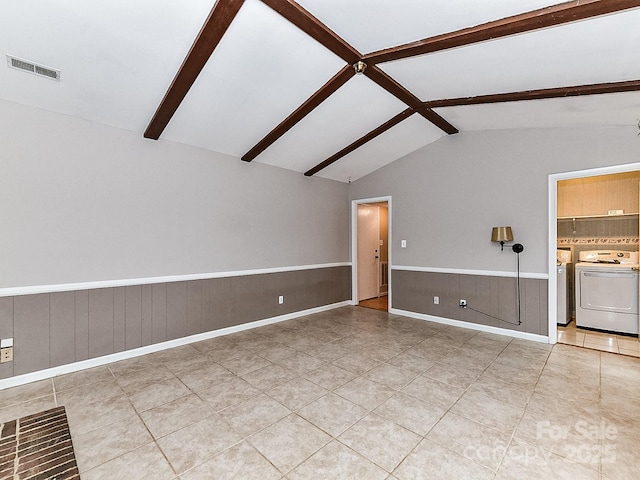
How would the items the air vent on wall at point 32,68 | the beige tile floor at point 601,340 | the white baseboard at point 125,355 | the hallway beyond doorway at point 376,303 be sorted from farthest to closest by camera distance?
the hallway beyond doorway at point 376,303
the beige tile floor at point 601,340
the white baseboard at point 125,355
the air vent on wall at point 32,68

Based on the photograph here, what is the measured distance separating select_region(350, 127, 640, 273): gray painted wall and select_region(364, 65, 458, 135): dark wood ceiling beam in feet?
1.78

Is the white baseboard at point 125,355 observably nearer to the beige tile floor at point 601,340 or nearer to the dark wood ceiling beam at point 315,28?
the dark wood ceiling beam at point 315,28

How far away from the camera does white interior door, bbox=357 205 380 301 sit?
20.7 feet

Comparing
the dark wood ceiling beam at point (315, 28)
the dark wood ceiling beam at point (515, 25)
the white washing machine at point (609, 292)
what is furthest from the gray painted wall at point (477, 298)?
the dark wood ceiling beam at point (315, 28)

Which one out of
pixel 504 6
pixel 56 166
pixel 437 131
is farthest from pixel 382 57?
pixel 56 166

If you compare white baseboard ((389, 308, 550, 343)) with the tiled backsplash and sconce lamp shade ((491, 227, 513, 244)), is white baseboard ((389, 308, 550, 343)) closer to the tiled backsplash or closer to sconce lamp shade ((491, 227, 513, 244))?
sconce lamp shade ((491, 227, 513, 244))

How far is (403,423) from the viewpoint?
217 centimetres

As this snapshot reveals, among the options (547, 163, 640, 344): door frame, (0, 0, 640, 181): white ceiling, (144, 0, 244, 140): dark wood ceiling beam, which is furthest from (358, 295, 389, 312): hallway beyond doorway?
(144, 0, 244, 140): dark wood ceiling beam

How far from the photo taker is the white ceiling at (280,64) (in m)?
2.08

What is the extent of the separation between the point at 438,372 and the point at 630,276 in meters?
3.11

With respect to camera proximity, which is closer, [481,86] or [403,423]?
[403,423]

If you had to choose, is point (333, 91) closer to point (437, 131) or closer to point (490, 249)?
point (437, 131)

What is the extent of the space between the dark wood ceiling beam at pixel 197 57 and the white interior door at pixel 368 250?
3.99m

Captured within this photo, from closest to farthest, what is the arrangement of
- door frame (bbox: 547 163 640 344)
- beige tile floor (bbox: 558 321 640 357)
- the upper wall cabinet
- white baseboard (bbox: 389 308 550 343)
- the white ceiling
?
1. the white ceiling
2. beige tile floor (bbox: 558 321 640 357)
3. door frame (bbox: 547 163 640 344)
4. white baseboard (bbox: 389 308 550 343)
5. the upper wall cabinet
